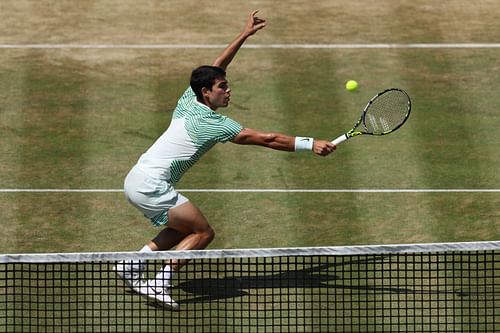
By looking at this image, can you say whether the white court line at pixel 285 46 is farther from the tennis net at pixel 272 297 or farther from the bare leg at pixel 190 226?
the bare leg at pixel 190 226

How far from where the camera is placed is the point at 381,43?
21.0m

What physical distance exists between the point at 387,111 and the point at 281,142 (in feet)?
5.32

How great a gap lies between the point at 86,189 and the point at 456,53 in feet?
22.3

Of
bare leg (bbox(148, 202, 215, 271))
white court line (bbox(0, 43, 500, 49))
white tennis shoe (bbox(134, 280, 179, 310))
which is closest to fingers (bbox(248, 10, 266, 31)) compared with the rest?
bare leg (bbox(148, 202, 215, 271))

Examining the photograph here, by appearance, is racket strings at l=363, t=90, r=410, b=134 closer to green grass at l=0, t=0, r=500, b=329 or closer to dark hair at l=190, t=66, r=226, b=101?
green grass at l=0, t=0, r=500, b=329

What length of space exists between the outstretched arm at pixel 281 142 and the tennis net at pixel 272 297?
104 cm

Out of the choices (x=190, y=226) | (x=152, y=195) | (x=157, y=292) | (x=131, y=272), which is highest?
(x=152, y=195)

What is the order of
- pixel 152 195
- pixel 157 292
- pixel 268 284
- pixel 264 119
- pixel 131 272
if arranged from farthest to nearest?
pixel 264 119, pixel 268 284, pixel 152 195, pixel 157 292, pixel 131 272

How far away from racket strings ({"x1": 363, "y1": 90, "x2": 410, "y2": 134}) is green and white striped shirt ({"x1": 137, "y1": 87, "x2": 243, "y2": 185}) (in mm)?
1698

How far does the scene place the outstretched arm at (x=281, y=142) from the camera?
525 inches

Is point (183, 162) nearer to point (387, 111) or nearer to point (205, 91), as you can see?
point (205, 91)

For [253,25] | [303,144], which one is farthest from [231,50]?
[303,144]

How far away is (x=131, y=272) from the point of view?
43.6 ft

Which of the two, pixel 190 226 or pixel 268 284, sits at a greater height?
pixel 190 226
